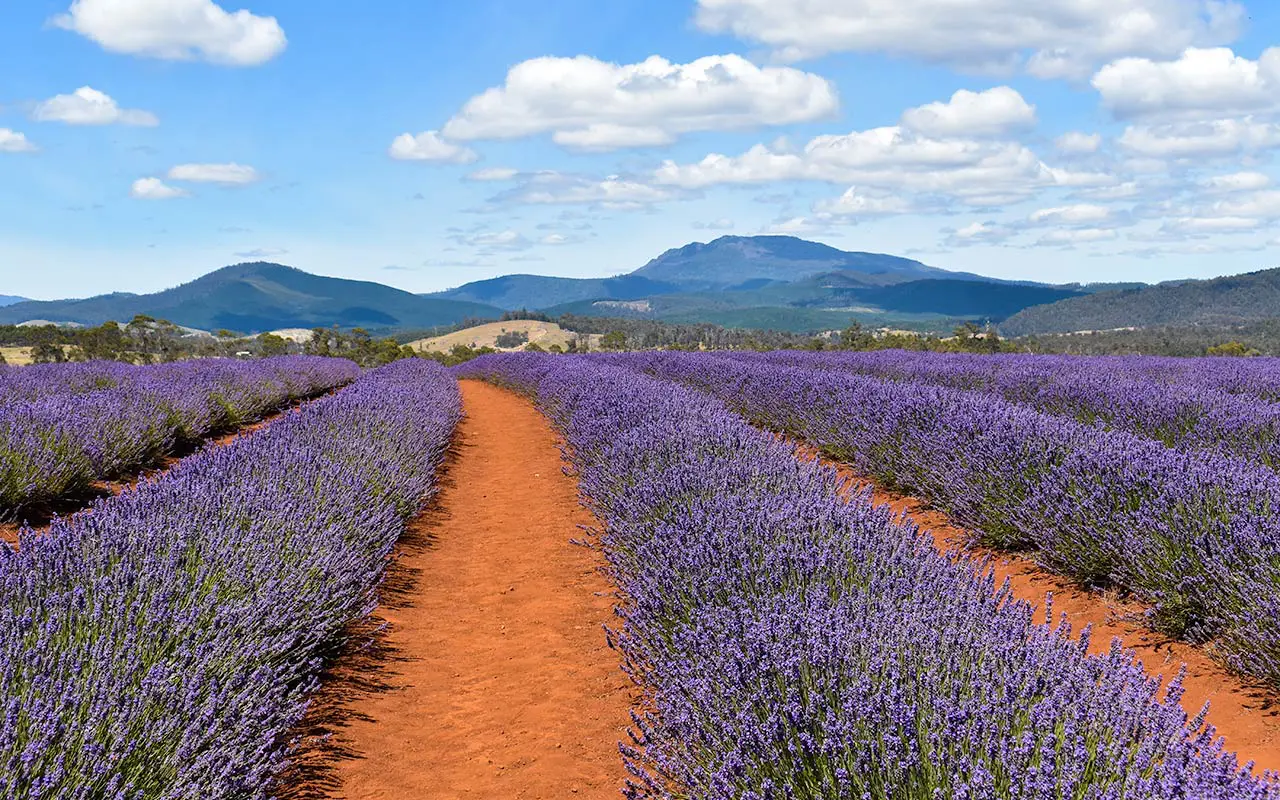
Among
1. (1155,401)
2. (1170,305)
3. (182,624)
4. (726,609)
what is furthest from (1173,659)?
(1170,305)

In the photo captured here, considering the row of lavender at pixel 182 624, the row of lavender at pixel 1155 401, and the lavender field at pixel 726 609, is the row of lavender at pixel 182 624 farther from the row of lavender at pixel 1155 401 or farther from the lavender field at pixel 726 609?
the row of lavender at pixel 1155 401

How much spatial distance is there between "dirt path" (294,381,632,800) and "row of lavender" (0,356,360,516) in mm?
2494

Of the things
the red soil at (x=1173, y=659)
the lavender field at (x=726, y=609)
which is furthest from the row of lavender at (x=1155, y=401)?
the red soil at (x=1173, y=659)

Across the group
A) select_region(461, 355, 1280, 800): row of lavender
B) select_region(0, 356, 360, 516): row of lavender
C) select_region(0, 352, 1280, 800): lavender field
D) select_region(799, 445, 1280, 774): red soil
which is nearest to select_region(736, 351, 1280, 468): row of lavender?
select_region(0, 352, 1280, 800): lavender field

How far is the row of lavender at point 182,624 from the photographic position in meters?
2.10

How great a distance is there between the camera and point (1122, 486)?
14.7 ft

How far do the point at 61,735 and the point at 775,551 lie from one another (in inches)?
85.1

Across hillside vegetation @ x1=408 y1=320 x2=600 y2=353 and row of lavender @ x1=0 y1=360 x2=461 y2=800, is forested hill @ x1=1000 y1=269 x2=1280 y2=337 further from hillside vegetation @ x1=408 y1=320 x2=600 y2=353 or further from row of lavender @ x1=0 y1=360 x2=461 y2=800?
row of lavender @ x1=0 y1=360 x2=461 y2=800

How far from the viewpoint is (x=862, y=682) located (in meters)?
2.04

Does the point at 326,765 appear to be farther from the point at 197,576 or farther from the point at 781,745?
the point at 781,745

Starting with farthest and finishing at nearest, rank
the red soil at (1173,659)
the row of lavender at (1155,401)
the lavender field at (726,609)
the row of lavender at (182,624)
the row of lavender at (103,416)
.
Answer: the row of lavender at (1155,401) < the row of lavender at (103,416) < the red soil at (1173,659) < the row of lavender at (182,624) < the lavender field at (726,609)

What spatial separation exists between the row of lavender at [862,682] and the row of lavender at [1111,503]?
43.5 inches

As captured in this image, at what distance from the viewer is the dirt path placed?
2.88m

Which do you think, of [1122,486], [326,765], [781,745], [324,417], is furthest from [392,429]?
[781,745]
